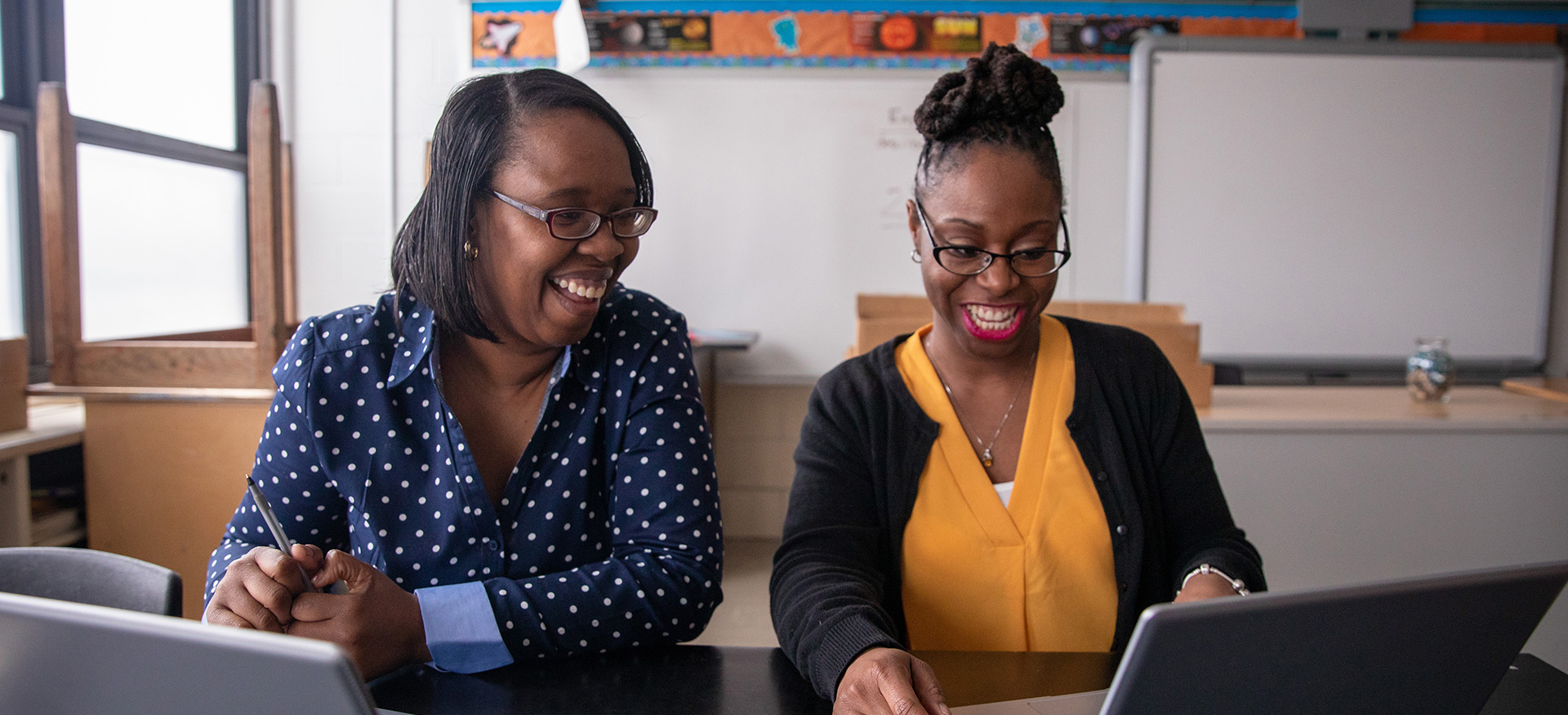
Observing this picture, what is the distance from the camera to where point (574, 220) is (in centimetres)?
96

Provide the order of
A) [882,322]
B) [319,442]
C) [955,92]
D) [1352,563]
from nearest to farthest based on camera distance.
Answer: [319,442], [955,92], [882,322], [1352,563]

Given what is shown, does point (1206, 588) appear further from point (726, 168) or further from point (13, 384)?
point (726, 168)

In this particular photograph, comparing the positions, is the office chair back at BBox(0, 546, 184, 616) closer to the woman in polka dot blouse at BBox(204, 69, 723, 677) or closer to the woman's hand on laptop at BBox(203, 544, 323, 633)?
the woman in polka dot blouse at BBox(204, 69, 723, 677)

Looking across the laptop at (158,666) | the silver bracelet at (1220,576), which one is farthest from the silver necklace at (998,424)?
the laptop at (158,666)

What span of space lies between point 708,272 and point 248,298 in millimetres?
1707

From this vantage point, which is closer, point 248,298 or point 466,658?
point 466,658

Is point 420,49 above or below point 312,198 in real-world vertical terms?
above

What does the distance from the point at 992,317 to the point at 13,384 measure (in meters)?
1.93

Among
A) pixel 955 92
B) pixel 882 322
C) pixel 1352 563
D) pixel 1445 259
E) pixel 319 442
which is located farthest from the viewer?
pixel 1445 259

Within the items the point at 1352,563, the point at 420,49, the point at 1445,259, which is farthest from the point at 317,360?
the point at 1445,259

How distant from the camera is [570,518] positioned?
3.33 feet

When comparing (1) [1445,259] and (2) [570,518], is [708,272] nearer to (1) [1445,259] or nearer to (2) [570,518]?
(2) [570,518]

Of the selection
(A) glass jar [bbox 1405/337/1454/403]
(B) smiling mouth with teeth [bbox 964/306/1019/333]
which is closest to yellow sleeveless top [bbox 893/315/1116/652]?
(B) smiling mouth with teeth [bbox 964/306/1019/333]

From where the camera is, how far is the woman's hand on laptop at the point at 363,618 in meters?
0.78
